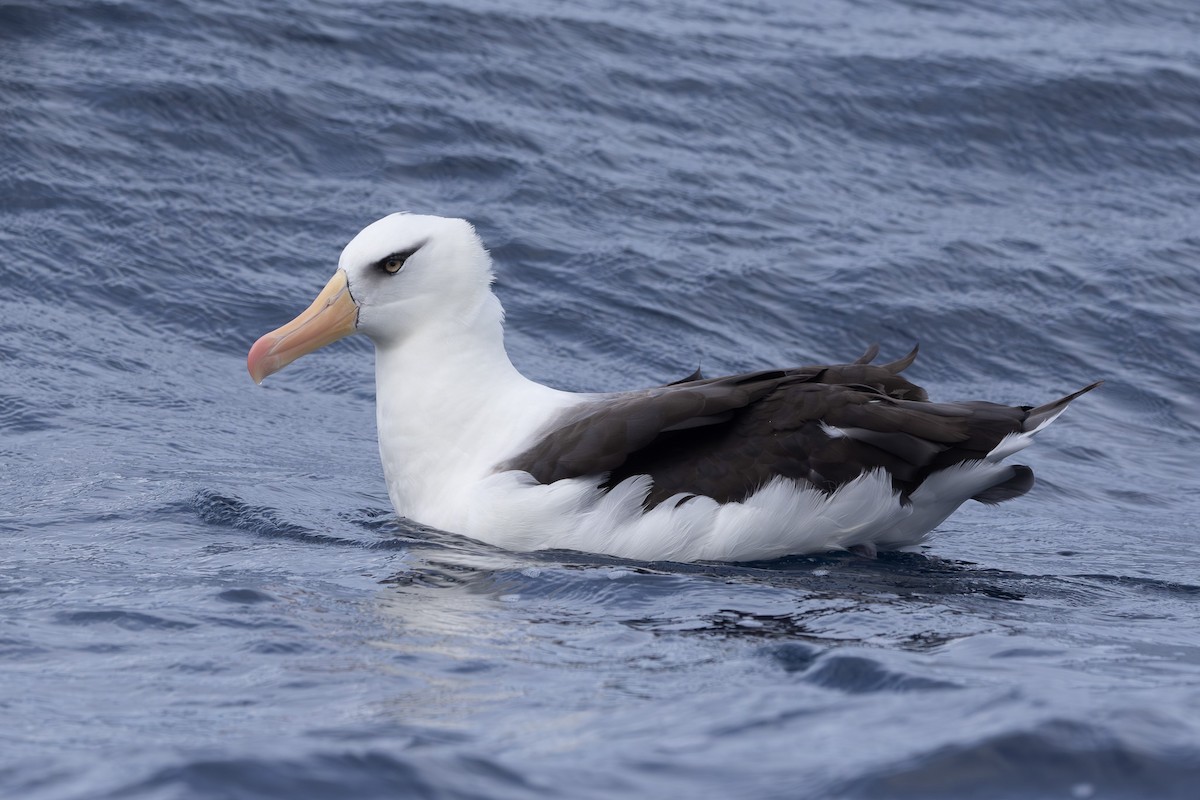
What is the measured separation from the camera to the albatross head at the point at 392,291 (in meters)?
7.55

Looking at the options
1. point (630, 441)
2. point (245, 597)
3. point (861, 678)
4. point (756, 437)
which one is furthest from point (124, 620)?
point (756, 437)

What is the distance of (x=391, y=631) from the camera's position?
5.68m

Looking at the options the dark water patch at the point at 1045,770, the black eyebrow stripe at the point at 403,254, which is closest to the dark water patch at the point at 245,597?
the black eyebrow stripe at the point at 403,254

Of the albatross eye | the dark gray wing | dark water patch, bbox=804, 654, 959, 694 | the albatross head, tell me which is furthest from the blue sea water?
the albatross eye

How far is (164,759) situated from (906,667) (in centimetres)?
217

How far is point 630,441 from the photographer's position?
6.76 m

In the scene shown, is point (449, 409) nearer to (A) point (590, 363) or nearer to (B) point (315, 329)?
(B) point (315, 329)

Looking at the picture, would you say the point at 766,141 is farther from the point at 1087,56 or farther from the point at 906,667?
the point at 906,667

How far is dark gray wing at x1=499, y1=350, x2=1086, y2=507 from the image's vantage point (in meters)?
6.81

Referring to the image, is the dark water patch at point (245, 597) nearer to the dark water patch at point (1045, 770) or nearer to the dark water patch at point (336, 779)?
the dark water patch at point (336, 779)

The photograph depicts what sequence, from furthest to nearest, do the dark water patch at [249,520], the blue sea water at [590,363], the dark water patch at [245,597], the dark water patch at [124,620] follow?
the dark water patch at [249,520], the dark water patch at [245,597], the dark water patch at [124,620], the blue sea water at [590,363]

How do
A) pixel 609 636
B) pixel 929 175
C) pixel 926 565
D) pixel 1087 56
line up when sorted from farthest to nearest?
pixel 1087 56
pixel 929 175
pixel 926 565
pixel 609 636

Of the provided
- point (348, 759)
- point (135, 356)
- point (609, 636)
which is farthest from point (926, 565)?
point (135, 356)

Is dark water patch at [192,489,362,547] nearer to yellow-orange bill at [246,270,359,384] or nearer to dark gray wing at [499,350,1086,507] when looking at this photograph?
yellow-orange bill at [246,270,359,384]
